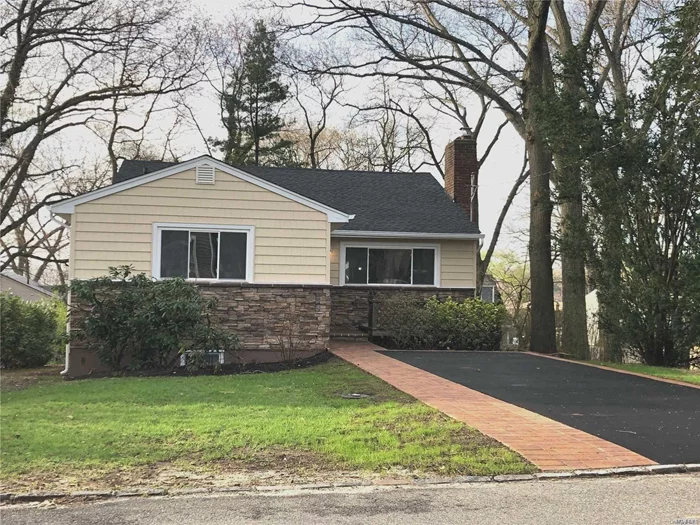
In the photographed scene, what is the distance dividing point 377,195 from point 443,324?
566 cm

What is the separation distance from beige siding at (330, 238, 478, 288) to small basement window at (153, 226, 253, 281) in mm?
4421

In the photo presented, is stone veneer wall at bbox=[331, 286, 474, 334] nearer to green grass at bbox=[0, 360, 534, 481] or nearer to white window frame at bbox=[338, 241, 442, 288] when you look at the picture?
white window frame at bbox=[338, 241, 442, 288]

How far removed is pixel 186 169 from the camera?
12.9m

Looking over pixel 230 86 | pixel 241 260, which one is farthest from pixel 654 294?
pixel 230 86

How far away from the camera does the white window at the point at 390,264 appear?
17.1m

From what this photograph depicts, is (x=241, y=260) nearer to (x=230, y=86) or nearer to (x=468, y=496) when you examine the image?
(x=468, y=496)

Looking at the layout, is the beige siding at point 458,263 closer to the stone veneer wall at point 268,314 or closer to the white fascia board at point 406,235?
the white fascia board at point 406,235

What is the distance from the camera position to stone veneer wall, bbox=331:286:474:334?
16859mm

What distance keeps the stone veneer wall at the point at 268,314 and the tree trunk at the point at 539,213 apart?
5744 millimetres

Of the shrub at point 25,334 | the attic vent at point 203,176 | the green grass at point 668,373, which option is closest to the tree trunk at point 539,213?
the green grass at point 668,373

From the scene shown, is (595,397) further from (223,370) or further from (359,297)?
(359,297)

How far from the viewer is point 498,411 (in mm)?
7160

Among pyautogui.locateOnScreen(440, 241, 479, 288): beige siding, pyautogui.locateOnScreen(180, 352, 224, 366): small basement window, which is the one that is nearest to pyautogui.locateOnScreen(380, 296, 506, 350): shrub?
pyautogui.locateOnScreen(440, 241, 479, 288): beige siding

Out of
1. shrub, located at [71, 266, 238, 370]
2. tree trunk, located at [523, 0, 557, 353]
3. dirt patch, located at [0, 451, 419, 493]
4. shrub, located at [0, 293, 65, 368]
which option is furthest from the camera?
tree trunk, located at [523, 0, 557, 353]
